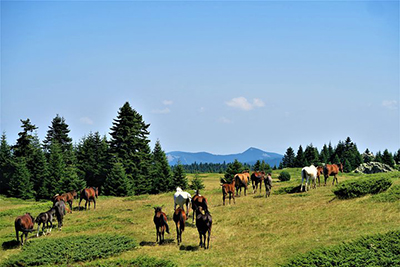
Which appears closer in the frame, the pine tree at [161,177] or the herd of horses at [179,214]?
the herd of horses at [179,214]

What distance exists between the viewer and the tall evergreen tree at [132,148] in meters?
58.6

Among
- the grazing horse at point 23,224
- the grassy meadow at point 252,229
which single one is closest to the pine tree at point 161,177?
the grassy meadow at point 252,229

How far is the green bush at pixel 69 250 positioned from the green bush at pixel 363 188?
16127mm

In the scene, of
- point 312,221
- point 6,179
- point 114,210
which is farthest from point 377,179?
point 6,179

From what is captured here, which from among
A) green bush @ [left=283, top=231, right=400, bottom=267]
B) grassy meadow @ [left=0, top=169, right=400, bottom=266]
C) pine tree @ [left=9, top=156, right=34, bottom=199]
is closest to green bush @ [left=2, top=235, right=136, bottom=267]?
grassy meadow @ [left=0, top=169, right=400, bottom=266]

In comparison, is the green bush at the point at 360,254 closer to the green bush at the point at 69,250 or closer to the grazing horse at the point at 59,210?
the green bush at the point at 69,250

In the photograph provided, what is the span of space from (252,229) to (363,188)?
10.3m

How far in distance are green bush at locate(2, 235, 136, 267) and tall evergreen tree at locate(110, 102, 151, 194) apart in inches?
1546

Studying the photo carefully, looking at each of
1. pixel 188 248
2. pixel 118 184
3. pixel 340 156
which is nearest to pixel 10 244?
pixel 188 248

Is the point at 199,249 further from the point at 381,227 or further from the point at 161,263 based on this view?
the point at 381,227

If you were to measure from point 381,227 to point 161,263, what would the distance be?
11286mm

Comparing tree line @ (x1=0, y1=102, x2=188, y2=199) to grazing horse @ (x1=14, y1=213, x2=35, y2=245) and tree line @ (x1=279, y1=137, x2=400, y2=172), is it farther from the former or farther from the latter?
tree line @ (x1=279, y1=137, x2=400, y2=172)

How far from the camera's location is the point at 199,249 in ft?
53.0

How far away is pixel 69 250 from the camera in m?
A: 16.4
